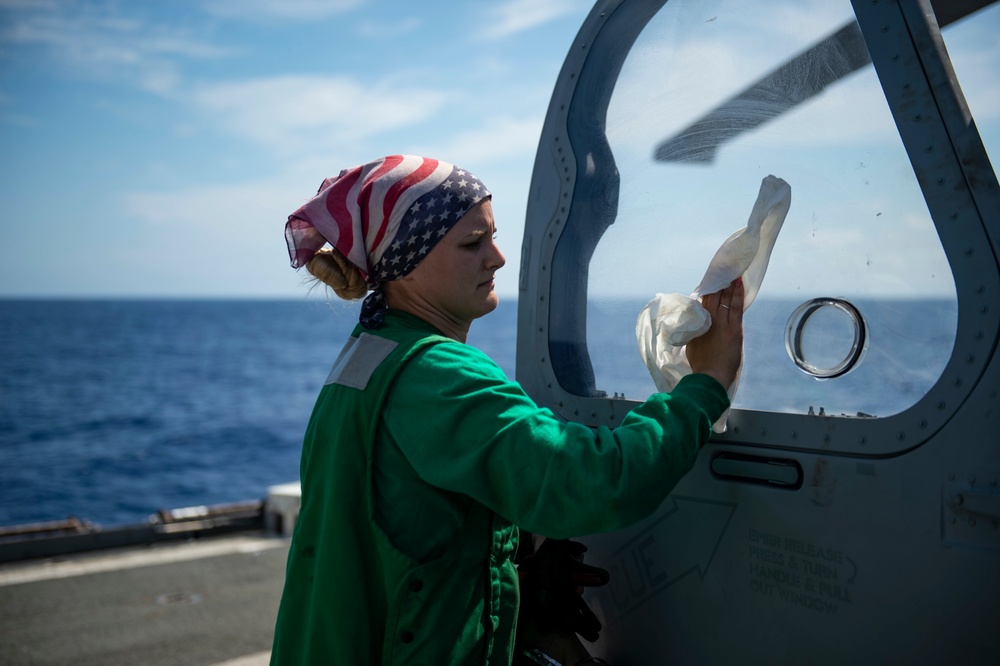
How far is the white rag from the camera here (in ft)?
5.55

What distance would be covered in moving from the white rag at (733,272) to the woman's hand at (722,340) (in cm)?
2

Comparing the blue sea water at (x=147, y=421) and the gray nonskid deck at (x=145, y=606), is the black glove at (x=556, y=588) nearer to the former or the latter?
the blue sea water at (x=147, y=421)

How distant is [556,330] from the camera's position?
2420mm

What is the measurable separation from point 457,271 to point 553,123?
927mm

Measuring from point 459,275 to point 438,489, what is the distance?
48 cm

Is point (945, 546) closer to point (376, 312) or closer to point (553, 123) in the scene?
point (376, 312)

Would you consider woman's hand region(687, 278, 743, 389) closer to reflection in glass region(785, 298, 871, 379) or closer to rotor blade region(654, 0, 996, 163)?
reflection in glass region(785, 298, 871, 379)

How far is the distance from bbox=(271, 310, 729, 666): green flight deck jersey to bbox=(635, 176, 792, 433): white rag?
15 centimetres

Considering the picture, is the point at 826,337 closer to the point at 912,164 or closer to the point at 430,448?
the point at 912,164

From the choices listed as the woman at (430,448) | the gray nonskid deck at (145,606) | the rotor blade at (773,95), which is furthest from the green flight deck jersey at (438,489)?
the gray nonskid deck at (145,606)

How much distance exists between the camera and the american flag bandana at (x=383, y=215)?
1709mm

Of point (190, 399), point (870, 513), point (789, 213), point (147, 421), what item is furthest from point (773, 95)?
point (190, 399)

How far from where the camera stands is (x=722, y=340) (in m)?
1.66

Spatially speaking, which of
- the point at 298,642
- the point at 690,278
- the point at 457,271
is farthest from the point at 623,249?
the point at 298,642
